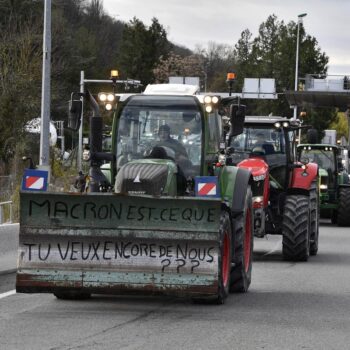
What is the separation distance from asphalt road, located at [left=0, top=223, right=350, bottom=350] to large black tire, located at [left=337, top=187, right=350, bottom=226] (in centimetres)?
1898

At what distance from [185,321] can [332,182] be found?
25.1 meters

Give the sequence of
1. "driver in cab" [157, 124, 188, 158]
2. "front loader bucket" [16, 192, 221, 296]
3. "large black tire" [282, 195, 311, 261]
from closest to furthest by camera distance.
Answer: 1. "front loader bucket" [16, 192, 221, 296]
2. "driver in cab" [157, 124, 188, 158]
3. "large black tire" [282, 195, 311, 261]

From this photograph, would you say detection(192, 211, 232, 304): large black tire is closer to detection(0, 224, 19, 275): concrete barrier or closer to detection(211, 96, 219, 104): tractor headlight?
detection(211, 96, 219, 104): tractor headlight

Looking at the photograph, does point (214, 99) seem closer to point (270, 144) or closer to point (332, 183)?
point (270, 144)

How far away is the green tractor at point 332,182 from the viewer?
34750 mm

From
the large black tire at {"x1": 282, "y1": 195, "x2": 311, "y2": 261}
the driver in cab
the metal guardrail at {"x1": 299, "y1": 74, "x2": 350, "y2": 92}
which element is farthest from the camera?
the metal guardrail at {"x1": 299, "y1": 74, "x2": 350, "y2": 92}

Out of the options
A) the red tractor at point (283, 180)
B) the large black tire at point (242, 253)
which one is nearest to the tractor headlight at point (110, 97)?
the large black tire at point (242, 253)

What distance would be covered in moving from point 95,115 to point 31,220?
1.95m

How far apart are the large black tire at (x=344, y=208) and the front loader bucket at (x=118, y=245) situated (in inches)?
900

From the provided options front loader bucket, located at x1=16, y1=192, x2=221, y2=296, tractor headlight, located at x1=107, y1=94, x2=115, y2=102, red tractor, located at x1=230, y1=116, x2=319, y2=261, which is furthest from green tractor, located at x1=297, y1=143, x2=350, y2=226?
front loader bucket, located at x1=16, y1=192, x2=221, y2=296

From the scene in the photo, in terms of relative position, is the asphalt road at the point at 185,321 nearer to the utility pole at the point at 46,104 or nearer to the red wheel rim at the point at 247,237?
the red wheel rim at the point at 247,237

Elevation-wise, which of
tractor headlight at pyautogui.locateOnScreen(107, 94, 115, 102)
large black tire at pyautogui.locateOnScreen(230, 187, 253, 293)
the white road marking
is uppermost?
tractor headlight at pyautogui.locateOnScreen(107, 94, 115, 102)

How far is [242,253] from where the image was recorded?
540 inches

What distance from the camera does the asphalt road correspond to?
10.1 m
